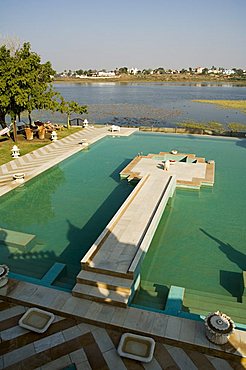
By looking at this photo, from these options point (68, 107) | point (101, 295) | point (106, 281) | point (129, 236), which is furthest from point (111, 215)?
point (68, 107)

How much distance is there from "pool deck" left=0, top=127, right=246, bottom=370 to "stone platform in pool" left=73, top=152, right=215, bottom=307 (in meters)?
0.37

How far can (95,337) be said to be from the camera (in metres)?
5.48

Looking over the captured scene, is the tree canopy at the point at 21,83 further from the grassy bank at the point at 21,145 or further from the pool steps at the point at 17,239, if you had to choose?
the pool steps at the point at 17,239

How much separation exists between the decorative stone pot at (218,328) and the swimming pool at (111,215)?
5.66 feet

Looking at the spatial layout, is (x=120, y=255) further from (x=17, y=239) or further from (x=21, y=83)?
(x=21, y=83)

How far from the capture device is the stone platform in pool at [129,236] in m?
6.34

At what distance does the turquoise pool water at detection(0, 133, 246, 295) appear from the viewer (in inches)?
307

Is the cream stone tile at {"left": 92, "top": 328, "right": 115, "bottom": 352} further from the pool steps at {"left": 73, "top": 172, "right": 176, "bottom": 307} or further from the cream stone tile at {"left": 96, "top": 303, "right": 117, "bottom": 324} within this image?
the pool steps at {"left": 73, "top": 172, "right": 176, "bottom": 307}

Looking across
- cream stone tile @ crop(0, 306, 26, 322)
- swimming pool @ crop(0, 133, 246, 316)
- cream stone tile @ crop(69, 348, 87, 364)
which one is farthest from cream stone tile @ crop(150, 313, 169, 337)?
cream stone tile @ crop(0, 306, 26, 322)

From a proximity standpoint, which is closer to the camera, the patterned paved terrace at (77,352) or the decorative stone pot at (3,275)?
the patterned paved terrace at (77,352)

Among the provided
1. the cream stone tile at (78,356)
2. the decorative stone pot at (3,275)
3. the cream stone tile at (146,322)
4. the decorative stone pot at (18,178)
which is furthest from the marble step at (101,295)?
the decorative stone pot at (18,178)

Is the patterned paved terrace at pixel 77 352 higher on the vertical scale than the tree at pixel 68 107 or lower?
lower

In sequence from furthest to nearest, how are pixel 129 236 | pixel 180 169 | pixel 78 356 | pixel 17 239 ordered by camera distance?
1. pixel 180 169
2. pixel 17 239
3. pixel 129 236
4. pixel 78 356

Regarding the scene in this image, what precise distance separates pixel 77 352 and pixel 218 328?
2555 mm
